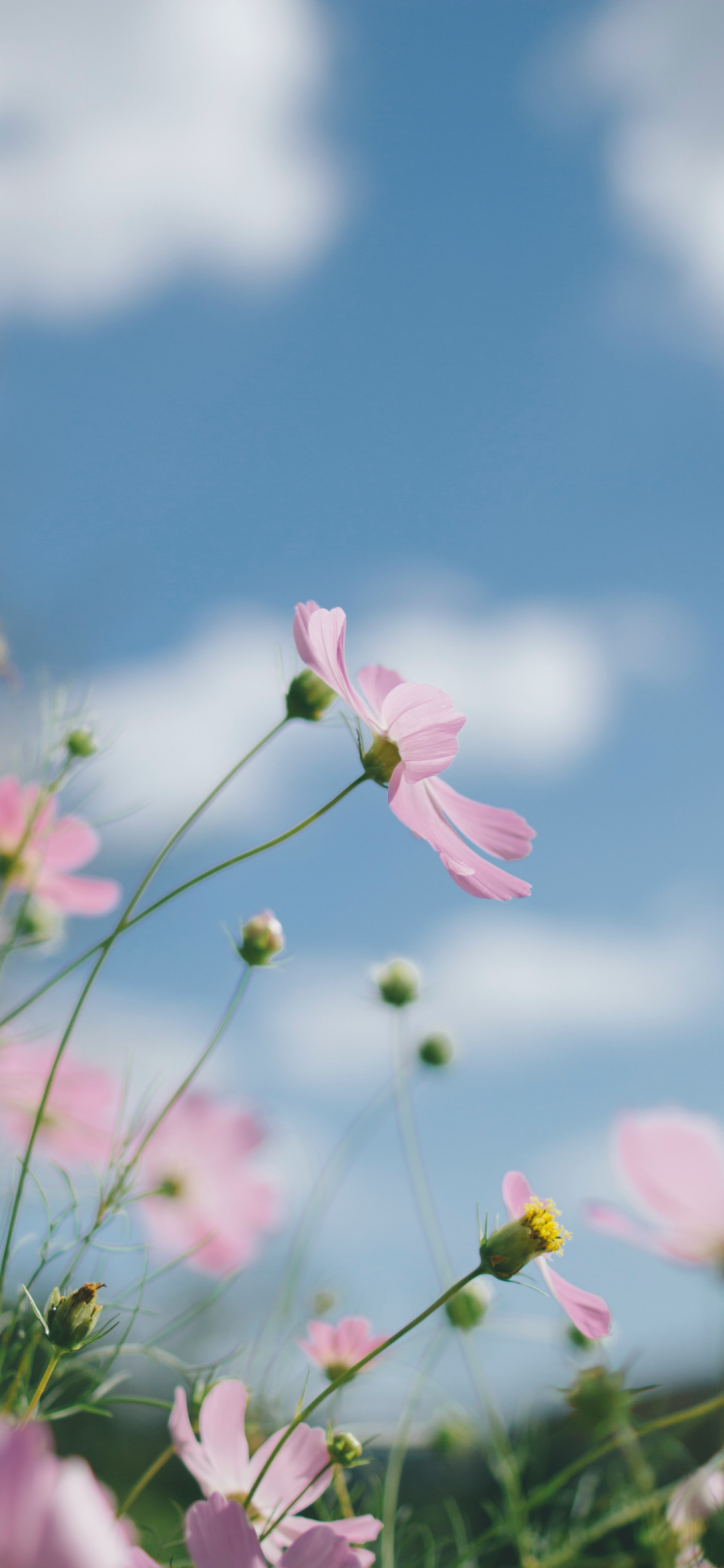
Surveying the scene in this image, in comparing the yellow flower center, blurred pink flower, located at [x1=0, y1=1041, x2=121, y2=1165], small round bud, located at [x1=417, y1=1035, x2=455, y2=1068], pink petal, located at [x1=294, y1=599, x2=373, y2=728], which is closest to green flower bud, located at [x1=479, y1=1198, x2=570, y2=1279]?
the yellow flower center

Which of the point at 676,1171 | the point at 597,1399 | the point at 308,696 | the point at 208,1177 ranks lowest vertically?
the point at 208,1177

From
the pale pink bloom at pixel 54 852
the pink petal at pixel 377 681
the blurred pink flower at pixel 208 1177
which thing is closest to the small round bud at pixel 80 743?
the pale pink bloom at pixel 54 852

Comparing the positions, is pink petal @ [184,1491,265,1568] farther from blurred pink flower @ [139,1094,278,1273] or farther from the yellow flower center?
blurred pink flower @ [139,1094,278,1273]

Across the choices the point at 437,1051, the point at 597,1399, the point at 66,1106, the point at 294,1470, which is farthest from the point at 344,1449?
the point at 437,1051

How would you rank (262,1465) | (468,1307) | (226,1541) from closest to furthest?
(226,1541), (262,1465), (468,1307)

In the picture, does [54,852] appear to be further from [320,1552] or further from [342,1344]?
[320,1552]

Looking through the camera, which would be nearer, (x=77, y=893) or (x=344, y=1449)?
(x=344, y=1449)

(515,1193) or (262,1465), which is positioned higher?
(515,1193)
